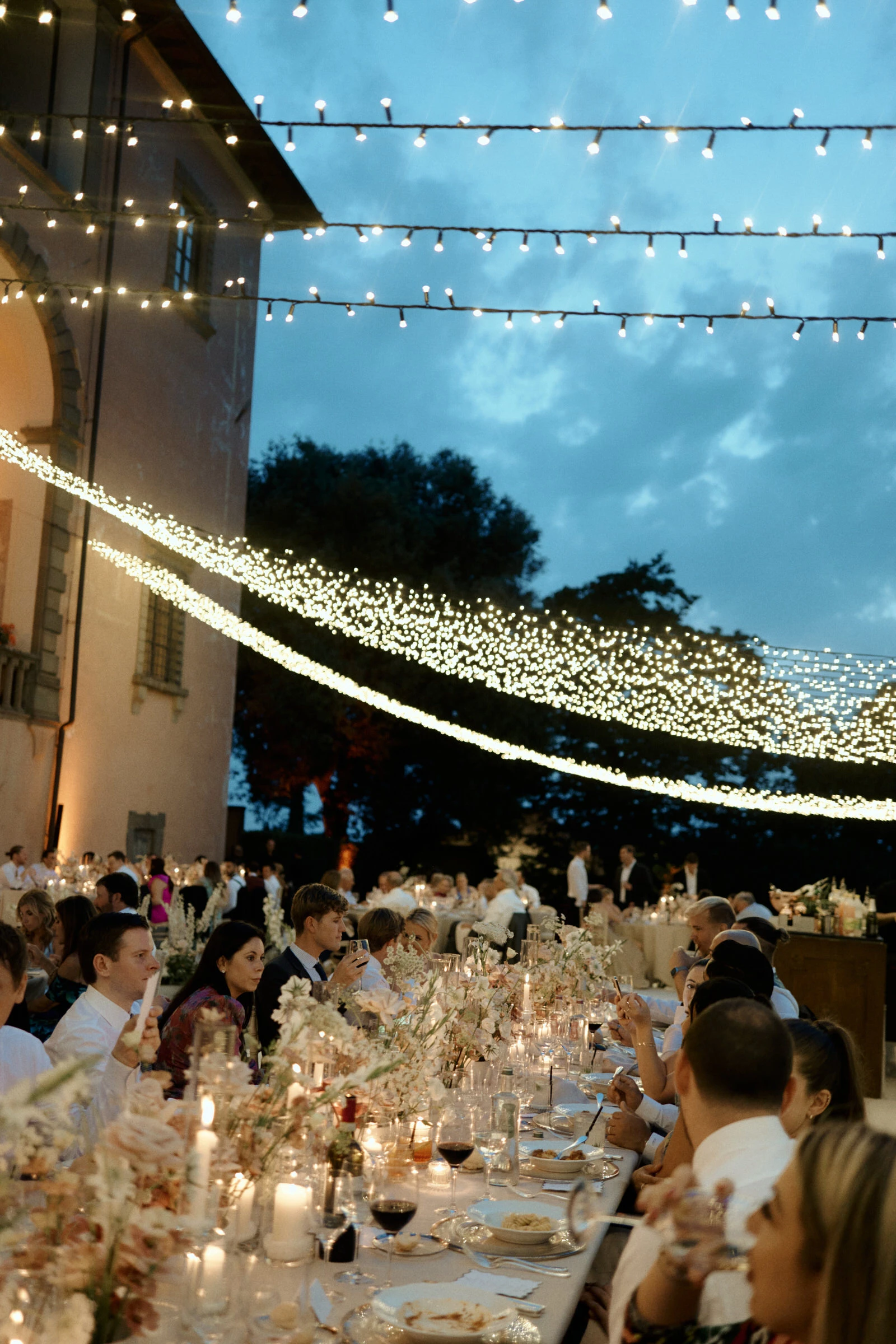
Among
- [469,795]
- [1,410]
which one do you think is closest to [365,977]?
[1,410]

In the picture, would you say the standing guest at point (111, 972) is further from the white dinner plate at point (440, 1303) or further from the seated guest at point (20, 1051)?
the white dinner plate at point (440, 1303)

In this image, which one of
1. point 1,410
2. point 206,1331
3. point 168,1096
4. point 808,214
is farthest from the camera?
point 1,410

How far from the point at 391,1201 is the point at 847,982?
26.9ft

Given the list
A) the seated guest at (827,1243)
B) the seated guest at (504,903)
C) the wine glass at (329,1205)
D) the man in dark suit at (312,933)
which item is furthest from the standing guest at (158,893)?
the seated guest at (827,1243)

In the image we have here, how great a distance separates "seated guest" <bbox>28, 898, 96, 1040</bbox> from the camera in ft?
16.9

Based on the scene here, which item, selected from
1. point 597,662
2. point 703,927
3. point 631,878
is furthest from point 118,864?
point 597,662

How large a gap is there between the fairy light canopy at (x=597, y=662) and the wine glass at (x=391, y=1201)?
464 inches

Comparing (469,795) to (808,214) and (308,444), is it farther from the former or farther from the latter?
(808,214)

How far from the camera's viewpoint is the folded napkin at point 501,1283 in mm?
2316

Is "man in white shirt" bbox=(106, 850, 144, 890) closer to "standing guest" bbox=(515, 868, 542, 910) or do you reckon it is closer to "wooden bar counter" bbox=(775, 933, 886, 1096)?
"standing guest" bbox=(515, 868, 542, 910)

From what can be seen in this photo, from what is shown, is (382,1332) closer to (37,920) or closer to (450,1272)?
(450,1272)

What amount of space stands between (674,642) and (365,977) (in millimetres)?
14612

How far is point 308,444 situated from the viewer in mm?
27406

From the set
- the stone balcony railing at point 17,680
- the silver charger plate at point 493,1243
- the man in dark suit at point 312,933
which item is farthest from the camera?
Answer: the stone balcony railing at point 17,680
